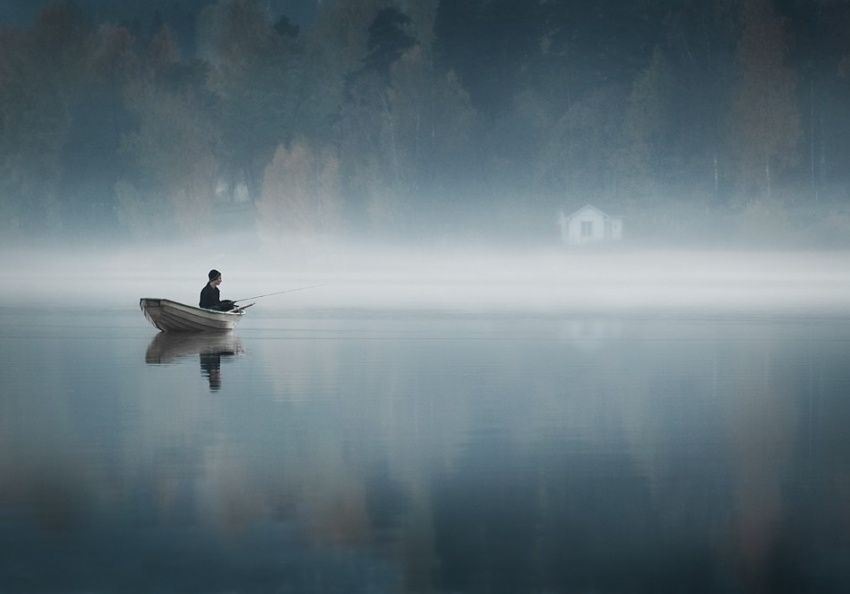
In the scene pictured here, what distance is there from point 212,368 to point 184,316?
804 cm

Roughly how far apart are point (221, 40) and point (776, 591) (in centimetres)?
10625

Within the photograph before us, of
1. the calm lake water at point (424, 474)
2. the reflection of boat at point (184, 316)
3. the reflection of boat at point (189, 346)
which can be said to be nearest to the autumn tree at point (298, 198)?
the reflection of boat at point (189, 346)

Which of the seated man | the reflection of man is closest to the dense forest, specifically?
the seated man

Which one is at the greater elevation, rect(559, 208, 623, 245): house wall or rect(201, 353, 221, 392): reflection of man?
rect(559, 208, 623, 245): house wall

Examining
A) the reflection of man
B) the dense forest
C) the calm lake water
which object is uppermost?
the dense forest

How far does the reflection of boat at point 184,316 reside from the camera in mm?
31000

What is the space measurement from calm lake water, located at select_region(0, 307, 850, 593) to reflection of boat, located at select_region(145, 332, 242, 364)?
148 centimetres

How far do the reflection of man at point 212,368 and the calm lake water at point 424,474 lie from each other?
0.33 feet

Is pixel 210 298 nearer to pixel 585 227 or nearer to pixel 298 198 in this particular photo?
pixel 298 198

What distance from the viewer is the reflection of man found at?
20956 mm

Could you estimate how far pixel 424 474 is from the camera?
42.7 ft

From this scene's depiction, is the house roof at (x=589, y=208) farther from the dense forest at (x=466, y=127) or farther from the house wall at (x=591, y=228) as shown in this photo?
the dense forest at (x=466, y=127)

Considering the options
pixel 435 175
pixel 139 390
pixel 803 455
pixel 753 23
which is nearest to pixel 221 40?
pixel 435 175

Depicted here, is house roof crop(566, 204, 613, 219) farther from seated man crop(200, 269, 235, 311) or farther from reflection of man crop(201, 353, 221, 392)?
reflection of man crop(201, 353, 221, 392)
